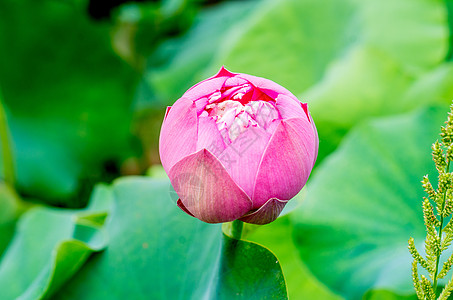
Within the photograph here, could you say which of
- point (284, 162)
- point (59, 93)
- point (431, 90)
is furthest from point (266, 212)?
point (59, 93)

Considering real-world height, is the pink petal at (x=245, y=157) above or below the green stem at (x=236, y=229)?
above

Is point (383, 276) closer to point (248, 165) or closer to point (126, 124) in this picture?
point (248, 165)

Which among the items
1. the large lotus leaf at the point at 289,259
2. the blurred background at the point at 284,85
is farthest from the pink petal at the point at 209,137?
the large lotus leaf at the point at 289,259

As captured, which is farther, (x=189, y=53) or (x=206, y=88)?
(x=189, y=53)

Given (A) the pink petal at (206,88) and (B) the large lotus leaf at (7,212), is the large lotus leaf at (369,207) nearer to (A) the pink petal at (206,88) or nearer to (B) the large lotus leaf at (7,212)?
(A) the pink petal at (206,88)

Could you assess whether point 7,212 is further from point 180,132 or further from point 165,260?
point 180,132

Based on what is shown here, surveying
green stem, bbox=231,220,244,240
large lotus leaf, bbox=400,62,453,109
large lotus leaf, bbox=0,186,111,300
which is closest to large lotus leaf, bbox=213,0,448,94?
large lotus leaf, bbox=400,62,453,109
